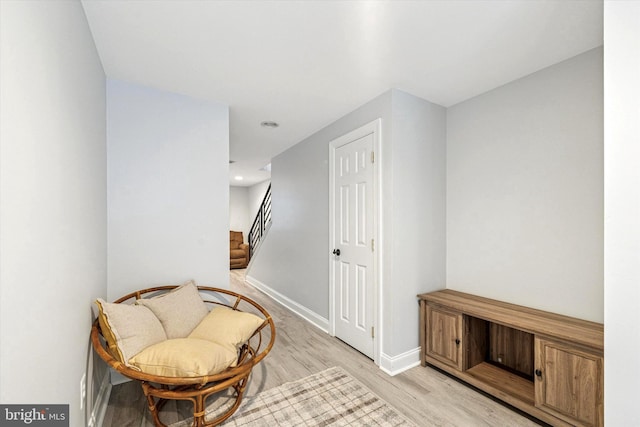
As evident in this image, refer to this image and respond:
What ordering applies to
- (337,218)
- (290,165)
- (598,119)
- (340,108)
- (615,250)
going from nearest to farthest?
1. (615,250)
2. (598,119)
3. (340,108)
4. (337,218)
5. (290,165)

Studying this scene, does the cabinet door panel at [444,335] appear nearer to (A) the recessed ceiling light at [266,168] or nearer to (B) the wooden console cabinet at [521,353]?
(B) the wooden console cabinet at [521,353]

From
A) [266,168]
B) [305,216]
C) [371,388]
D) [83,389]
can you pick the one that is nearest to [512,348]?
[371,388]

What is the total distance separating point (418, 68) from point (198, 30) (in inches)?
60.7

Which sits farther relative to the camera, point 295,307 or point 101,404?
point 295,307

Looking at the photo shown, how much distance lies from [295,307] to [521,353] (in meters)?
2.62

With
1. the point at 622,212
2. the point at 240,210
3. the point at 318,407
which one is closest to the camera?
the point at 622,212

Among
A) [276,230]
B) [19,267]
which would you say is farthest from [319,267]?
[19,267]

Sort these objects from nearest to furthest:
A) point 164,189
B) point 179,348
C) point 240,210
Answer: point 179,348 < point 164,189 < point 240,210

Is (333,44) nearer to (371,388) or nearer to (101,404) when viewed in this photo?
(371,388)

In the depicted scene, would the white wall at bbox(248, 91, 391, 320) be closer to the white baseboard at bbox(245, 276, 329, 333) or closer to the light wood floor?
the white baseboard at bbox(245, 276, 329, 333)

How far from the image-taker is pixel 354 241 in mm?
2902

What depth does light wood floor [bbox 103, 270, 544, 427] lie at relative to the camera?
185 centimetres

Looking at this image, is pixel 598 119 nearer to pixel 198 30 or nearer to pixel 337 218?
pixel 337 218

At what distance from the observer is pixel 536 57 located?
2.01 meters
